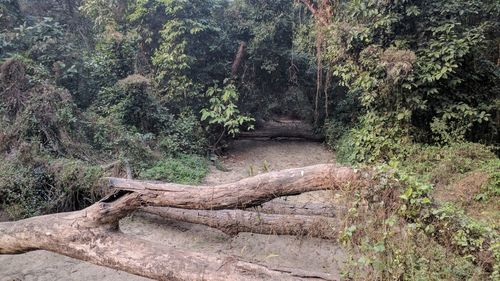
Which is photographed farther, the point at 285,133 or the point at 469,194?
the point at 285,133

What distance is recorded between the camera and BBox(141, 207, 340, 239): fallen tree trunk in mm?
Answer: 4820

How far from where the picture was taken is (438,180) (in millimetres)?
6605

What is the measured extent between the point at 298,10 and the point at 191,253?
1072 centimetres

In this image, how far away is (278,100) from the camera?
1323cm

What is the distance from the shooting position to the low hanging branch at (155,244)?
10.6ft

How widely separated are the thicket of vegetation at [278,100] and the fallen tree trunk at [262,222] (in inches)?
61.3

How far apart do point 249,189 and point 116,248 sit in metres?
1.60

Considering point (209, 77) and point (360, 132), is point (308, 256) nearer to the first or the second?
point (360, 132)

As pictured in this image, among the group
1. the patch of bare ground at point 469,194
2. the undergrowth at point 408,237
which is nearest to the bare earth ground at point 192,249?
the undergrowth at point 408,237

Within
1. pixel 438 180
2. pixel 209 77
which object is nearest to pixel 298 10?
pixel 209 77

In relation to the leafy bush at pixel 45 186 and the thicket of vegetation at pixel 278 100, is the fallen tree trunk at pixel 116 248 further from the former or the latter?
the leafy bush at pixel 45 186

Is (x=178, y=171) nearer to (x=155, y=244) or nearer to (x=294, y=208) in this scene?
(x=294, y=208)

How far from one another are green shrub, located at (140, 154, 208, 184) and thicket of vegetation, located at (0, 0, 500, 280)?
0.15ft

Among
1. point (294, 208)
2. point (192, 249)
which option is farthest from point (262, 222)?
point (192, 249)
